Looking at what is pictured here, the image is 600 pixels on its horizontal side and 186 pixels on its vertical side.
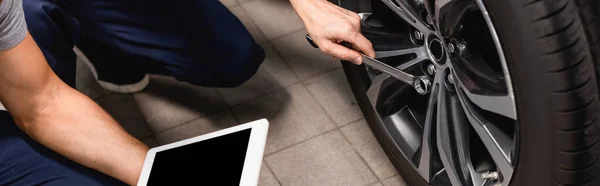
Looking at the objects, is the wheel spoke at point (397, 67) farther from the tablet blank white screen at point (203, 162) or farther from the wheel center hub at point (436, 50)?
the tablet blank white screen at point (203, 162)

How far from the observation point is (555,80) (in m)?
0.93

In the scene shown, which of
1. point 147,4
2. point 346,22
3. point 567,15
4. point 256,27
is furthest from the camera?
point 256,27

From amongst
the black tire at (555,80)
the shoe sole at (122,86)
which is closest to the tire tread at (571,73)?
the black tire at (555,80)

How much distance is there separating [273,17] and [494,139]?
2.66ft

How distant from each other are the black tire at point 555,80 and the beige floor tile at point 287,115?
577 mm

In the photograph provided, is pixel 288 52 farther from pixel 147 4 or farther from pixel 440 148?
pixel 440 148

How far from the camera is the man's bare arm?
3.60 feet

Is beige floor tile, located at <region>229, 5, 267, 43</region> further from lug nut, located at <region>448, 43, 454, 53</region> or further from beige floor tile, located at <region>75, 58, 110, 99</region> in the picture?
lug nut, located at <region>448, 43, 454, 53</region>

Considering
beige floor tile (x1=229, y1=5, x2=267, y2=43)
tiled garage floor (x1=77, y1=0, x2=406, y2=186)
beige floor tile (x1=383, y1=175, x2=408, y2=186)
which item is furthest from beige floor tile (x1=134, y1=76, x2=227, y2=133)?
beige floor tile (x1=383, y1=175, x2=408, y2=186)

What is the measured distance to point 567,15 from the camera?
91 centimetres

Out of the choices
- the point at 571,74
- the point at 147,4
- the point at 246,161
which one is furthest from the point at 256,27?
the point at 571,74

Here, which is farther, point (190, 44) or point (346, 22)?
point (190, 44)

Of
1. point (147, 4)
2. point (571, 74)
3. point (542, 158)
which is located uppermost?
point (147, 4)

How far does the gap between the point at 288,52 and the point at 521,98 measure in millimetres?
796
